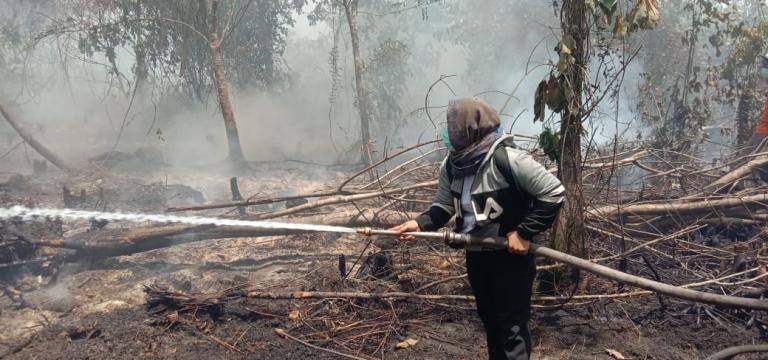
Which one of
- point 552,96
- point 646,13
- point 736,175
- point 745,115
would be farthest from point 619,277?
point 745,115

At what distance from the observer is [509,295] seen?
3162 millimetres

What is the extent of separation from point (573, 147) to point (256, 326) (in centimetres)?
342

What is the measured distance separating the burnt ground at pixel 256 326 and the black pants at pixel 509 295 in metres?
1.04

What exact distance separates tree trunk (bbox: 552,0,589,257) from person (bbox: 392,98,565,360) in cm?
146

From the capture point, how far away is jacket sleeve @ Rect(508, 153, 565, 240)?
2.96 metres

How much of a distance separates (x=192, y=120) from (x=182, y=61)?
5098 mm

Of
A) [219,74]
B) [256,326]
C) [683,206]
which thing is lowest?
[256,326]

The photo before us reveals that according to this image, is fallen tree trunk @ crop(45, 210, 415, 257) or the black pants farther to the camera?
fallen tree trunk @ crop(45, 210, 415, 257)

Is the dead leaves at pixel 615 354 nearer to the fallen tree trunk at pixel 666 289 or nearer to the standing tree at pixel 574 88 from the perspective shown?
the standing tree at pixel 574 88

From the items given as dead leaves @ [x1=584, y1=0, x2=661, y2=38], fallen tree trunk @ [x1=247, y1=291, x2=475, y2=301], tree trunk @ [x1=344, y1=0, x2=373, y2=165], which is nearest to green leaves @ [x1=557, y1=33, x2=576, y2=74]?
dead leaves @ [x1=584, y1=0, x2=661, y2=38]

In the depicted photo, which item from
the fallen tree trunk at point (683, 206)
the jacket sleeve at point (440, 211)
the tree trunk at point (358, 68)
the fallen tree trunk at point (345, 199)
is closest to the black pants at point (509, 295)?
the jacket sleeve at point (440, 211)

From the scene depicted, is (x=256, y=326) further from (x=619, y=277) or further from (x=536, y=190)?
(x=619, y=277)

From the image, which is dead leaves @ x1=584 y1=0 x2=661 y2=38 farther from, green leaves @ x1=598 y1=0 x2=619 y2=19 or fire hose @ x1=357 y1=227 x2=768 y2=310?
fire hose @ x1=357 y1=227 x2=768 y2=310

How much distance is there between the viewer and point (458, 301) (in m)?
→ 4.96
